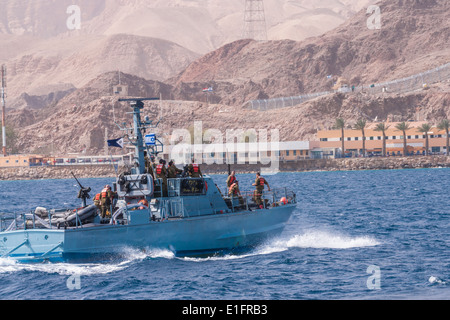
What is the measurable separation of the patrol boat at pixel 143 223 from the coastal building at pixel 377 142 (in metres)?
114

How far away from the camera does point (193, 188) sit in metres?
27.9

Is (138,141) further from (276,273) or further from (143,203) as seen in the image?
(276,273)

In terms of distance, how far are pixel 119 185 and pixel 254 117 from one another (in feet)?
510

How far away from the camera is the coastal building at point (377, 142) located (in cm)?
14238

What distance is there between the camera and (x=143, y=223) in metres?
25.6

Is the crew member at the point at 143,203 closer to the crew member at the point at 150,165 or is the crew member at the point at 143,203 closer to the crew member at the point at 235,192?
the crew member at the point at 150,165

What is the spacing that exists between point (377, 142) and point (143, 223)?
124 m

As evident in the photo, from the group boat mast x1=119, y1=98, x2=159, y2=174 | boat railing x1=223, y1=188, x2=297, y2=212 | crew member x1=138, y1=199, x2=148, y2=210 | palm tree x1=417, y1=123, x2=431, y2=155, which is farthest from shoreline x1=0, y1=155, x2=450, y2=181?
crew member x1=138, y1=199, x2=148, y2=210

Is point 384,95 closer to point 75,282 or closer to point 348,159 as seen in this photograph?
point 348,159

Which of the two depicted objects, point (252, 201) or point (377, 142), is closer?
point (252, 201)

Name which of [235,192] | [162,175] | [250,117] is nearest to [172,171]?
[162,175]

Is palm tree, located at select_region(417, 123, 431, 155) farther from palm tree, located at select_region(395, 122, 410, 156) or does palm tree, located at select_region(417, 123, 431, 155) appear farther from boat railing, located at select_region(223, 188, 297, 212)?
boat railing, located at select_region(223, 188, 297, 212)

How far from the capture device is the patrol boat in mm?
24766
